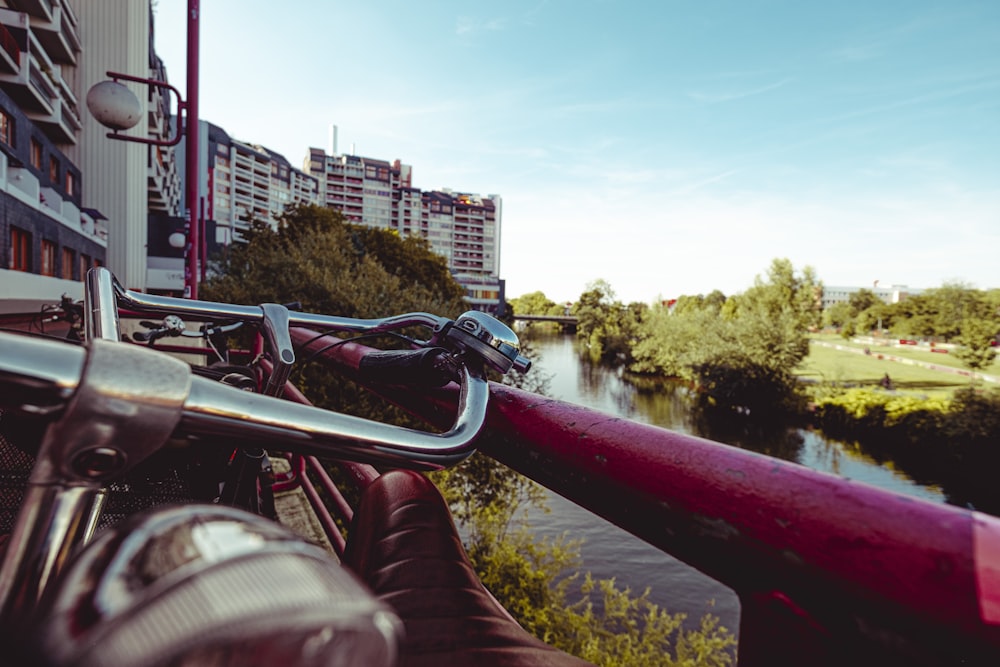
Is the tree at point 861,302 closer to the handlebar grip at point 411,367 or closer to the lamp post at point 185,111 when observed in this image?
the lamp post at point 185,111

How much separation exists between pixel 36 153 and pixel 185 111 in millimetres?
15573

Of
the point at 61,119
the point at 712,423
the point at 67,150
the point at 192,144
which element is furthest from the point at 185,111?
the point at 712,423

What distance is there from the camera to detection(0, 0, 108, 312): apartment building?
1361 cm

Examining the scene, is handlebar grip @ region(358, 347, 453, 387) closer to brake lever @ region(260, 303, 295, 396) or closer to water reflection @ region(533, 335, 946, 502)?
brake lever @ region(260, 303, 295, 396)

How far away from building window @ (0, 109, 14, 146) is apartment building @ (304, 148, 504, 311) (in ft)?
268

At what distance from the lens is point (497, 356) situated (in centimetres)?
95

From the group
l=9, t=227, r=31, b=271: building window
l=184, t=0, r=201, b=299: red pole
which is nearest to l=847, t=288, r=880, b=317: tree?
l=9, t=227, r=31, b=271: building window

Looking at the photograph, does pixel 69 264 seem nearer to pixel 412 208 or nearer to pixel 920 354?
pixel 920 354

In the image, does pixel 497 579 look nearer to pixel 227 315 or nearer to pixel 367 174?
pixel 227 315

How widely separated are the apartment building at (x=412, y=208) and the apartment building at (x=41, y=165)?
241ft

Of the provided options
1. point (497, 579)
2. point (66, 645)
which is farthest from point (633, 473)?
point (497, 579)

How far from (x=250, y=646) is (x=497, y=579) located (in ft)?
27.6

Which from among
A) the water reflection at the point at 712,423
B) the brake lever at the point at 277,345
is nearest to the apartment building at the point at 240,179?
the water reflection at the point at 712,423

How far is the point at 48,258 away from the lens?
17.6 metres
